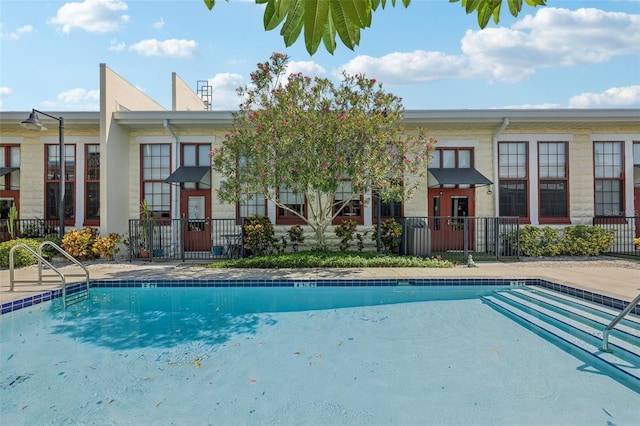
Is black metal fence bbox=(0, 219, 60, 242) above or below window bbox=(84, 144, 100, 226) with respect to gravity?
below

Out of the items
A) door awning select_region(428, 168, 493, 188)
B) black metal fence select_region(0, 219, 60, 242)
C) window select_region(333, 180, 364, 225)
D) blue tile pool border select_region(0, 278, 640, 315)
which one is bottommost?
blue tile pool border select_region(0, 278, 640, 315)

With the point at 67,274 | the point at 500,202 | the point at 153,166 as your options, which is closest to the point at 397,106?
the point at 500,202

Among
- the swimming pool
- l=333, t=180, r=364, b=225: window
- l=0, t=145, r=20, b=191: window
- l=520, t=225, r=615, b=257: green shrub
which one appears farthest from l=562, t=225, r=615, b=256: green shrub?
l=0, t=145, r=20, b=191: window

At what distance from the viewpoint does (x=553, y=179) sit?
34.5 feet

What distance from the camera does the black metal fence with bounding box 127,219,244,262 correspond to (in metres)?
9.72

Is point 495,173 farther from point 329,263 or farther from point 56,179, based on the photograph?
point 56,179

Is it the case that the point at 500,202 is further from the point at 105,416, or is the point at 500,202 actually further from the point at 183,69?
the point at 183,69

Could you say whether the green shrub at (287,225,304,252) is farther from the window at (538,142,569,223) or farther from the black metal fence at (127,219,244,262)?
the window at (538,142,569,223)

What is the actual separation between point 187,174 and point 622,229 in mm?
12948

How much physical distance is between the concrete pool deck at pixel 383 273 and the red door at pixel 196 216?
1.49 m

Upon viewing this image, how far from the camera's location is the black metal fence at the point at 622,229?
10.2 meters

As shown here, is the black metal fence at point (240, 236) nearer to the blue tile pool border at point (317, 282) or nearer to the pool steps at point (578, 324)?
the blue tile pool border at point (317, 282)

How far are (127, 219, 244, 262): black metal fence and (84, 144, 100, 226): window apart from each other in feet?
4.98

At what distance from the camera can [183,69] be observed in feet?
44.0
